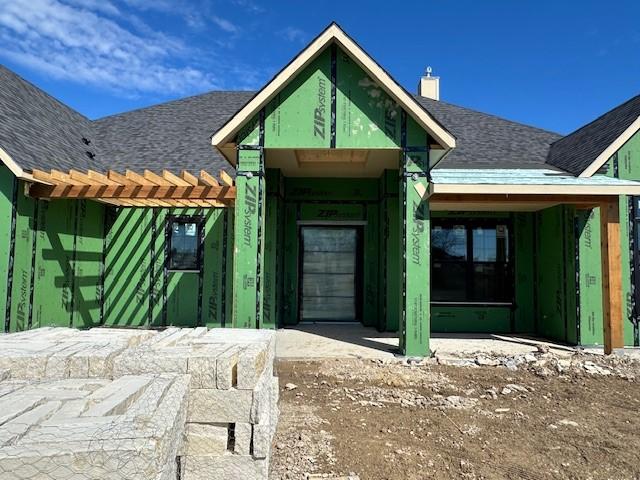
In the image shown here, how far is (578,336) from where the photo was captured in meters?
8.70

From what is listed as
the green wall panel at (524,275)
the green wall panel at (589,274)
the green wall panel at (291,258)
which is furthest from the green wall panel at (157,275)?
the green wall panel at (589,274)

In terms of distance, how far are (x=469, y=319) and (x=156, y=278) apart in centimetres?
808

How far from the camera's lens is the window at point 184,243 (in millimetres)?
10656

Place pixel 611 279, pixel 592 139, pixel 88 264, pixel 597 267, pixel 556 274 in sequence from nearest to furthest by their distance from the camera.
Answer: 1. pixel 611 279
2. pixel 597 267
3. pixel 556 274
4. pixel 88 264
5. pixel 592 139

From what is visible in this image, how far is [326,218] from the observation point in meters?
11.2

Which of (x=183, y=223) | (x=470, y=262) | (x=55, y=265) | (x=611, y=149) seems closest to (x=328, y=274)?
(x=470, y=262)

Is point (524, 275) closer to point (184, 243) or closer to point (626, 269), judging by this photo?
point (626, 269)

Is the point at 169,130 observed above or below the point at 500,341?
above

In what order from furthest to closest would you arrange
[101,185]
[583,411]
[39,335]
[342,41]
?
[101,185] → [342,41] → [583,411] → [39,335]

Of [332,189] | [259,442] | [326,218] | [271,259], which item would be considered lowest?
[259,442]

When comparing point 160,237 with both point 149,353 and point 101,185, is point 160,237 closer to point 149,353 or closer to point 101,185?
point 101,185

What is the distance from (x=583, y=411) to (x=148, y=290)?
950 cm

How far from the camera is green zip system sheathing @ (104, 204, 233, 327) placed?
34.7ft

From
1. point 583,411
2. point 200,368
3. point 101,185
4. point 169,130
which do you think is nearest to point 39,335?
point 200,368
